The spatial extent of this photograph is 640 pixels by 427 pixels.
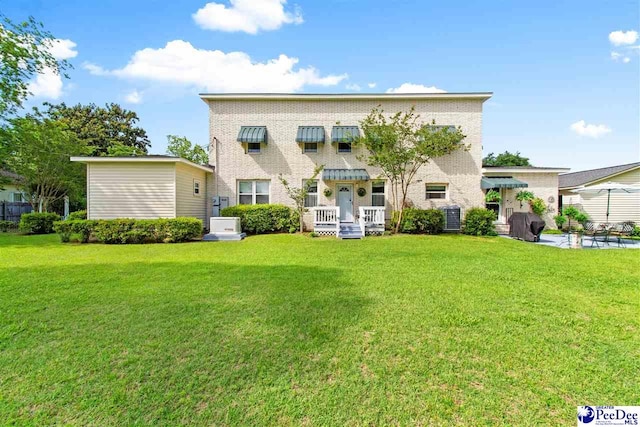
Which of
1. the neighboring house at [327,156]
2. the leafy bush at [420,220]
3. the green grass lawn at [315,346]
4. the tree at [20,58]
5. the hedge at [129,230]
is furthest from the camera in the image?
the neighboring house at [327,156]

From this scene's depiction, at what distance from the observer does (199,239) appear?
44.2 ft

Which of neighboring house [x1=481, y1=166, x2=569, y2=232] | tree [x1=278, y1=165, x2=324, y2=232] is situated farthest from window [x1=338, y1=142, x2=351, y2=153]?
neighboring house [x1=481, y1=166, x2=569, y2=232]

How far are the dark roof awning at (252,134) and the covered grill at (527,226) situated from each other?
44.2 ft

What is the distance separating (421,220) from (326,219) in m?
4.76

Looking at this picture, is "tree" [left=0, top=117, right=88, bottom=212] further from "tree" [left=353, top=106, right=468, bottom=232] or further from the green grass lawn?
"tree" [left=353, top=106, right=468, bottom=232]

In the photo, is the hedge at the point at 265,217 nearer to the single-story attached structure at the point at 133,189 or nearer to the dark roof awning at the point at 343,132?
the single-story attached structure at the point at 133,189

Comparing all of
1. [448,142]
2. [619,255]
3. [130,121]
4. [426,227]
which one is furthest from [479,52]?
[130,121]

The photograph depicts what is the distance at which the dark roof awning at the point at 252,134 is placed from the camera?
15.7 meters

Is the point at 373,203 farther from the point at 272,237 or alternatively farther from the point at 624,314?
the point at 624,314

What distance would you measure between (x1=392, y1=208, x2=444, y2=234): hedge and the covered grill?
327 centimetres

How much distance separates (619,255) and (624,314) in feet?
22.0

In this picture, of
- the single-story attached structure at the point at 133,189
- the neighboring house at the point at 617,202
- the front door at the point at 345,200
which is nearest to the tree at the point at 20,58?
the single-story attached structure at the point at 133,189

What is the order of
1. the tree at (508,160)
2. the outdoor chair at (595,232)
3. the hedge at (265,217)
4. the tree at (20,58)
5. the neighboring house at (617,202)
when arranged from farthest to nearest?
the tree at (508,160), the neighboring house at (617,202), the tree at (20,58), the hedge at (265,217), the outdoor chair at (595,232)

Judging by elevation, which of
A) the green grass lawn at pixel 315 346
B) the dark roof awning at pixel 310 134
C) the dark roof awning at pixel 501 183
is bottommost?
the green grass lawn at pixel 315 346
